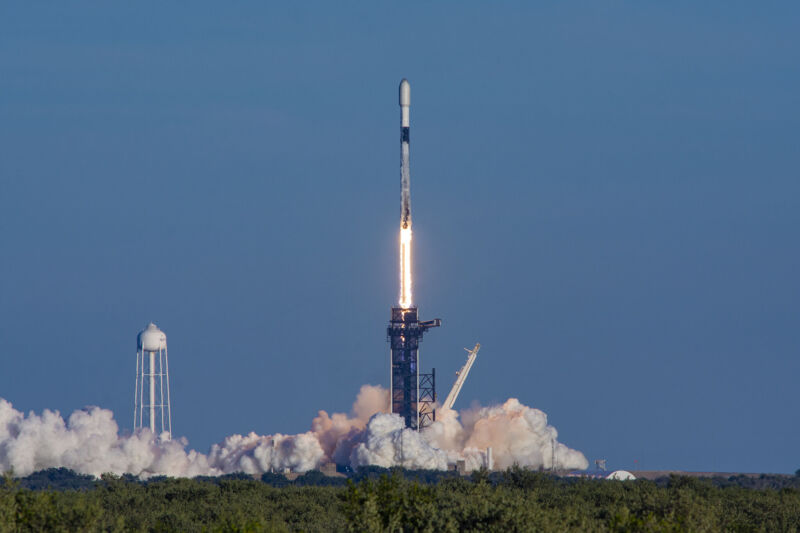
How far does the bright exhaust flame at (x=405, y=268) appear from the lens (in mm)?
152500

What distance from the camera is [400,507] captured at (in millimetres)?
52438

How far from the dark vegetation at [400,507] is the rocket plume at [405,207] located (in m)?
45.6

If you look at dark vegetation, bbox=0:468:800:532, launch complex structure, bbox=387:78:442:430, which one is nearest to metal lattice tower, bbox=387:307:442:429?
launch complex structure, bbox=387:78:442:430

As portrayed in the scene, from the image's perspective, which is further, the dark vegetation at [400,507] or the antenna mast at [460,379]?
the antenna mast at [460,379]

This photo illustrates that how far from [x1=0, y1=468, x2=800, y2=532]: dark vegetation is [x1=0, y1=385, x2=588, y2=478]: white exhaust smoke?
41.6m

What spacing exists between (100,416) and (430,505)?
362ft

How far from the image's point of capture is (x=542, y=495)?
3479 inches

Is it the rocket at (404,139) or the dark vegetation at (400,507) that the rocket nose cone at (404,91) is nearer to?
the rocket at (404,139)

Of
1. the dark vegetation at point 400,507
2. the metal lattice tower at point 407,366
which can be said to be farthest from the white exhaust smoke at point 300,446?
the dark vegetation at point 400,507

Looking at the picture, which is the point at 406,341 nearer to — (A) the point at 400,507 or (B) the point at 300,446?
(B) the point at 300,446

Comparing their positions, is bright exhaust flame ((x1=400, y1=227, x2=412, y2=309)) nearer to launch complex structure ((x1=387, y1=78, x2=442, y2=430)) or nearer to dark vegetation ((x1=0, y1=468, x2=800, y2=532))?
launch complex structure ((x1=387, y1=78, x2=442, y2=430))

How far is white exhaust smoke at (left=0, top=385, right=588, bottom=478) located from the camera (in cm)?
14875

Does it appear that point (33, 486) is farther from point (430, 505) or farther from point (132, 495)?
point (430, 505)

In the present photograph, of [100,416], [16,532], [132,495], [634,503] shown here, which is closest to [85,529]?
[16,532]
